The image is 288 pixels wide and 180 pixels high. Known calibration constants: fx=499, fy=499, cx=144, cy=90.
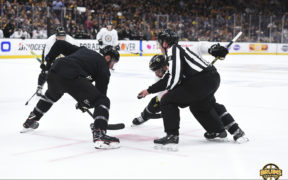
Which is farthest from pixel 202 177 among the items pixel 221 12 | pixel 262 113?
pixel 221 12

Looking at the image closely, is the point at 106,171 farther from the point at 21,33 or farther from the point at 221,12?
the point at 221,12

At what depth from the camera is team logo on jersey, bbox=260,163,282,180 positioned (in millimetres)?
3299

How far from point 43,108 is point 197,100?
1.52 meters

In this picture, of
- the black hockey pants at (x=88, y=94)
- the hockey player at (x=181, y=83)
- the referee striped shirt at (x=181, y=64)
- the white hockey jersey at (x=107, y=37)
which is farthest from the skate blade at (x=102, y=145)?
the white hockey jersey at (x=107, y=37)

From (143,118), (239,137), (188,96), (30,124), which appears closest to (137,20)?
(143,118)

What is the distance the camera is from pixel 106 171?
344 centimetres

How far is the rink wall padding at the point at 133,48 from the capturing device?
1759cm

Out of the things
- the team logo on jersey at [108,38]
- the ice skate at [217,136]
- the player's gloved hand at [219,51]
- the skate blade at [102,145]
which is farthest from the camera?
the team logo on jersey at [108,38]

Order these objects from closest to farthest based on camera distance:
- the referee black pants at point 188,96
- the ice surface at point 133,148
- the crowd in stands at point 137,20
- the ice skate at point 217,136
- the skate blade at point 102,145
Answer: the ice surface at point 133,148, the skate blade at point 102,145, the referee black pants at point 188,96, the ice skate at point 217,136, the crowd in stands at point 137,20

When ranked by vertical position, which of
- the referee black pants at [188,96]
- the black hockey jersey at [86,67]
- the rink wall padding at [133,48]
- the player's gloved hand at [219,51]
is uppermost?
the player's gloved hand at [219,51]

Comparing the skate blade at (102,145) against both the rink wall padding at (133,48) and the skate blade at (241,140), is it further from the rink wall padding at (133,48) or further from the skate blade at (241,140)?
the rink wall padding at (133,48)

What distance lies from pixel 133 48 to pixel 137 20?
1.93m

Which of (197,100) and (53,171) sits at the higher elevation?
(197,100)

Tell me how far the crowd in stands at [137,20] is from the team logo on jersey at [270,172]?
15329 mm
